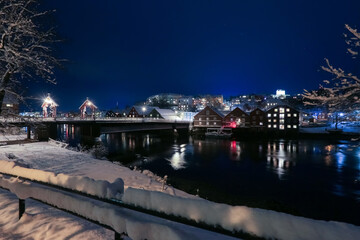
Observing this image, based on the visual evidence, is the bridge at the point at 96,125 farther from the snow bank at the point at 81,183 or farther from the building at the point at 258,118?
the building at the point at 258,118

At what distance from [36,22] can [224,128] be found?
73.7 metres

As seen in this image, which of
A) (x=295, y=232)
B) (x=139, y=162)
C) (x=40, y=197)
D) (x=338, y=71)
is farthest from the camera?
(x=139, y=162)

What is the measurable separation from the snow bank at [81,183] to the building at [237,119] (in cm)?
8112

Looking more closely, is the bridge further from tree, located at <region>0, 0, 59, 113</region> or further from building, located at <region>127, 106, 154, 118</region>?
building, located at <region>127, 106, 154, 118</region>

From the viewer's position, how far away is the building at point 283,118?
80.5m

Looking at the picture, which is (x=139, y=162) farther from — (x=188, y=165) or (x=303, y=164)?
(x=303, y=164)

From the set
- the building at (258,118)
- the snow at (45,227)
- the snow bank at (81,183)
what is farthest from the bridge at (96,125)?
the building at (258,118)

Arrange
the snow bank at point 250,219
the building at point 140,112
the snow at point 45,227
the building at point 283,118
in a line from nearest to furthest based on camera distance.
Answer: the snow bank at point 250,219 → the snow at point 45,227 → the building at point 283,118 → the building at point 140,112

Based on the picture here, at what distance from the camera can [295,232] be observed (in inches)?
93.8

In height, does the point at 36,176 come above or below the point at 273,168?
above

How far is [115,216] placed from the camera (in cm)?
341

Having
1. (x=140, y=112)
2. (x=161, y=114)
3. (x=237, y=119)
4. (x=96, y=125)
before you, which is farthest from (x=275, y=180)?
(x=140, y=112)

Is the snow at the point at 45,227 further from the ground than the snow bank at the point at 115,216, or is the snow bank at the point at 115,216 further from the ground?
the snow bank at the point at 115,216

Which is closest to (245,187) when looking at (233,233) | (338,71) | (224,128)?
(338,71)
